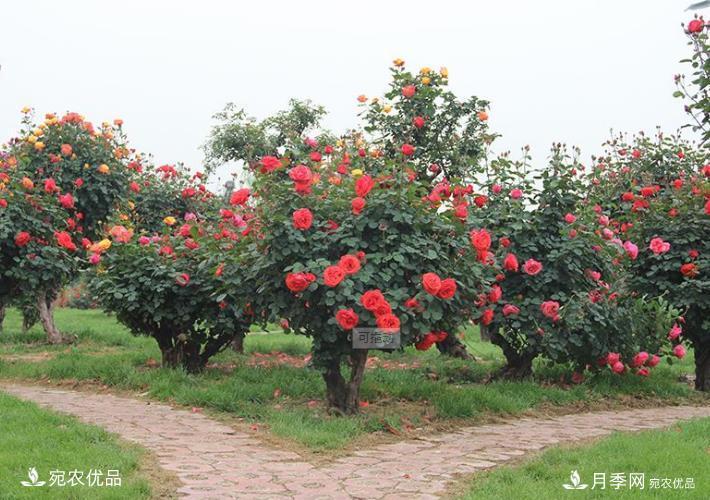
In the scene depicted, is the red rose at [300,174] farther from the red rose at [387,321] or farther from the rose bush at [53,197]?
the rose bush at [53,197]

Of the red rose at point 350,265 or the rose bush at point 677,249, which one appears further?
the rose bush at point 677,249

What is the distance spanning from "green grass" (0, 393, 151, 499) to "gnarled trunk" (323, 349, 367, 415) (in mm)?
1866

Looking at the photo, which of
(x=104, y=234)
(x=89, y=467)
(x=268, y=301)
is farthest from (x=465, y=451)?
(x=104, y=234)

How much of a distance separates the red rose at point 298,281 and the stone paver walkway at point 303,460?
1.15 meters

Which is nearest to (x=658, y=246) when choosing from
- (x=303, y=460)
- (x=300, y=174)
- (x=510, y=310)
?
(x=510, y=310)

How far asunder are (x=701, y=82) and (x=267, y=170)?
3.29m

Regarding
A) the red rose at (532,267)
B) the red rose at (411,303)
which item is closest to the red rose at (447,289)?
the red rose at (411,303)

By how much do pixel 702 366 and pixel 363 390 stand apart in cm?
430


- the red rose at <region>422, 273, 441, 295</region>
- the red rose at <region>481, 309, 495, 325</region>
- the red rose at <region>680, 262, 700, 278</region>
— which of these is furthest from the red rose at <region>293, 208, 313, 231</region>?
the red rose at <region>680, 262, 700, 278</region>

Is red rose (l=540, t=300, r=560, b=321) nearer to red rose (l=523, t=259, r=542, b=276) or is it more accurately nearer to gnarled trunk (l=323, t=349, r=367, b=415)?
red rose (l=523, t=259, r=542, b=276)

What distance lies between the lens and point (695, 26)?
534 centimetres

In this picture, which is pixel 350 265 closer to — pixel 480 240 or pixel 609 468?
pixel 480 240

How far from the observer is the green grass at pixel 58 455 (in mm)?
3947

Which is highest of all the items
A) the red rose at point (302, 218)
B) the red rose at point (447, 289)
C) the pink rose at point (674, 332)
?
the red rose at point (302, 218)
